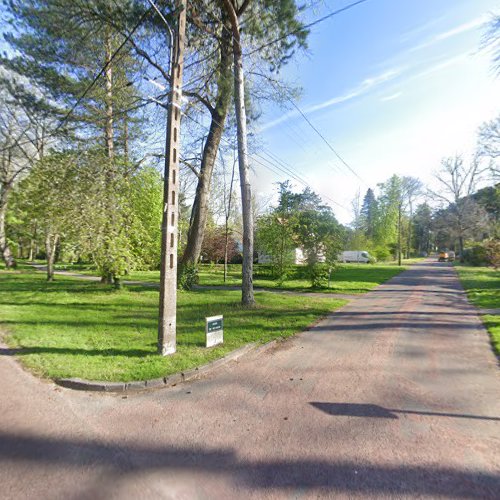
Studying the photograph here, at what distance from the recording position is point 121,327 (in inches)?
311

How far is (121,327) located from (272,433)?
571 cm

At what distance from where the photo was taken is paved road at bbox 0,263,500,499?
2.62m

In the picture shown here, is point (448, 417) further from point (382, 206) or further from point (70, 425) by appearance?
point (382, 206)

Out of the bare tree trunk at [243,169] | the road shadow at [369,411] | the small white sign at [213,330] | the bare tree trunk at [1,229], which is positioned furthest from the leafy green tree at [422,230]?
the road shadow at [369,411]

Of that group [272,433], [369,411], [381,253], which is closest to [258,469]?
[272,433]

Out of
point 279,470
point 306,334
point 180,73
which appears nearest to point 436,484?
point 279,470

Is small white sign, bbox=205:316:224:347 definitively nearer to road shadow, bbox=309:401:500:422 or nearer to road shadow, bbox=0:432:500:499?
road shadow, bbox=309:401:500:422

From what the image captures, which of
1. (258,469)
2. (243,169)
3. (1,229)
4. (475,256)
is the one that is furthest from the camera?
(475,256)

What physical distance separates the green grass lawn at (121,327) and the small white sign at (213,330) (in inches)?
7.2

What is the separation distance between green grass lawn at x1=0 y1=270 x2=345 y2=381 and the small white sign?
18cm

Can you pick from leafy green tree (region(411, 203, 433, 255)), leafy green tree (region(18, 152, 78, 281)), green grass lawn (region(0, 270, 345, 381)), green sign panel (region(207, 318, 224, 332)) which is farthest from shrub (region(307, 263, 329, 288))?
leafy green tree (region(411, 203, 433, 255))

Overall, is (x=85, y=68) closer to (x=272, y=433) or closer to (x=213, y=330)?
(x=213, y=330)

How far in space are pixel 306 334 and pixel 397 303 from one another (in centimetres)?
596

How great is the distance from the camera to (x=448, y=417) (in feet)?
12.2
